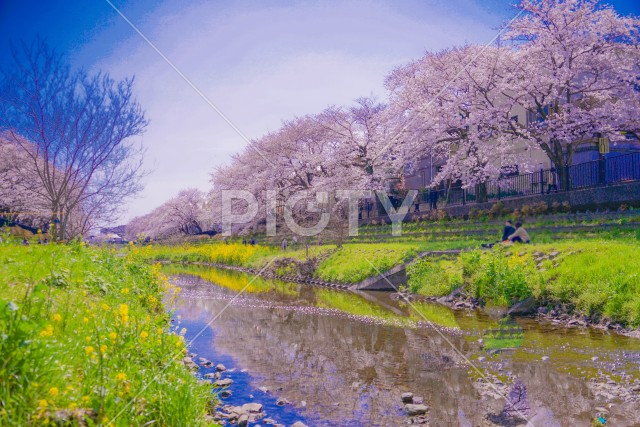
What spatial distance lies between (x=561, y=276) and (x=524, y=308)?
1.33 m

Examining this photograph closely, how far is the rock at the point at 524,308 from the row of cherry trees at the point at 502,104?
1154cm

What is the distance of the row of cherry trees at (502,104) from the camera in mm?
21172

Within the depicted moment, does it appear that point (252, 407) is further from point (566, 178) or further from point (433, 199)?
point (433, 199)

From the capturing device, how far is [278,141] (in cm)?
3969

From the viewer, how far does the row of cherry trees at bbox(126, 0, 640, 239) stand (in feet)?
69.5

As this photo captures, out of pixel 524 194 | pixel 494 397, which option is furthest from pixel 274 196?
pixel 494 397

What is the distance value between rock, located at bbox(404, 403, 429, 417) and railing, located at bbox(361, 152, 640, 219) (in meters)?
18.1

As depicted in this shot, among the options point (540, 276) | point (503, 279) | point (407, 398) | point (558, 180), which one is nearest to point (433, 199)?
point (558, 180)

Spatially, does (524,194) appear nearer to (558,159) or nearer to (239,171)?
(558,159)

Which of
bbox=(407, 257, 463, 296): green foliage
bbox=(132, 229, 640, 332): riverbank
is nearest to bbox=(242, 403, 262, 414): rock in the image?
bbox=(132, 229, 640, 332): riverbank

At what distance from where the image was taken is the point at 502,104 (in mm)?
24422

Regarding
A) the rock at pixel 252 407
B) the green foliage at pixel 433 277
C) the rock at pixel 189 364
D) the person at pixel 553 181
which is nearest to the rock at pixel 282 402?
the rock at pixel 252 407

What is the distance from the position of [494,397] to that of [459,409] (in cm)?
62

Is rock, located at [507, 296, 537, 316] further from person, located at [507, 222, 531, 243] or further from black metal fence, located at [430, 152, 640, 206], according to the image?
black metal fence, located at [430, 152, 640, 206]
